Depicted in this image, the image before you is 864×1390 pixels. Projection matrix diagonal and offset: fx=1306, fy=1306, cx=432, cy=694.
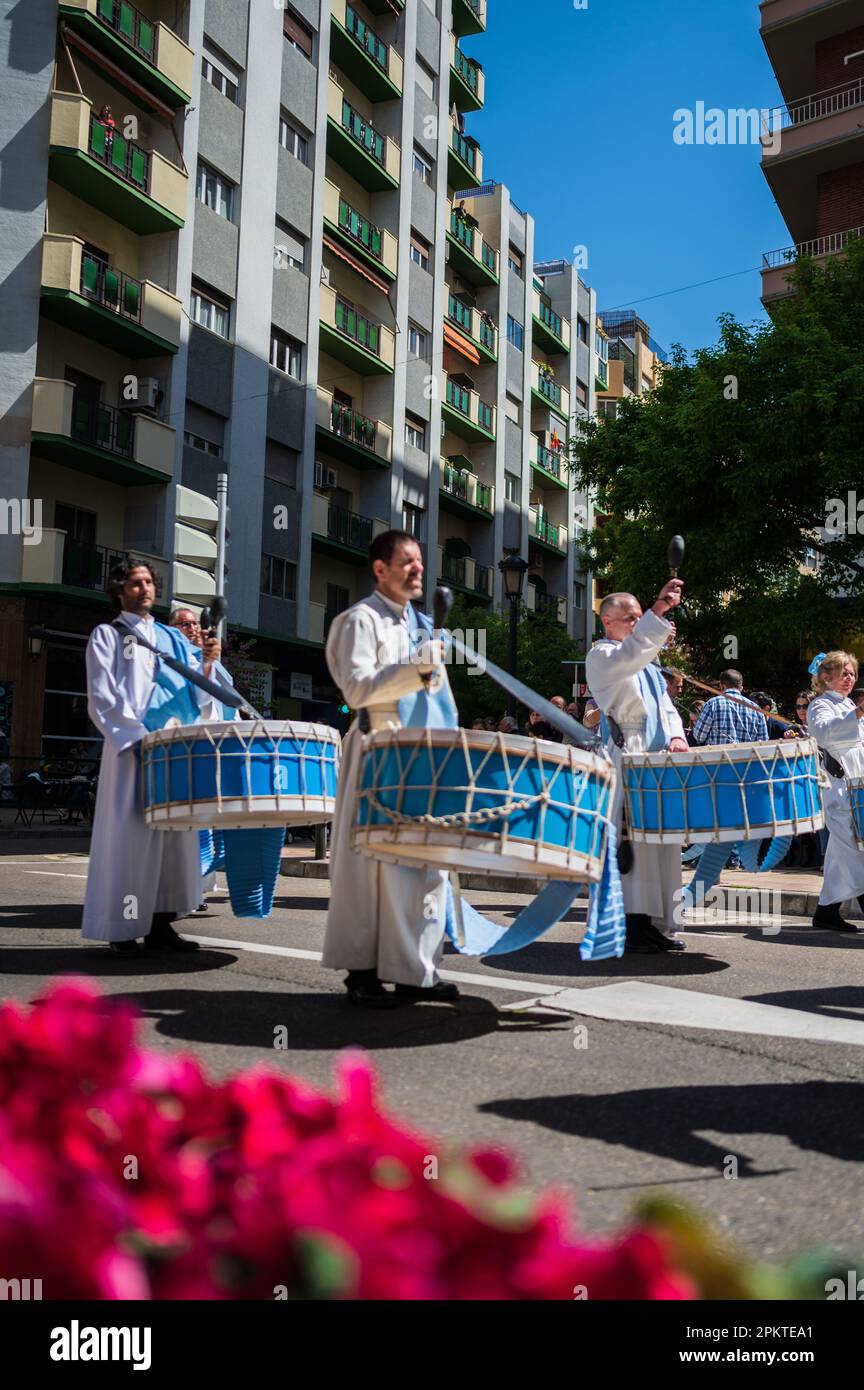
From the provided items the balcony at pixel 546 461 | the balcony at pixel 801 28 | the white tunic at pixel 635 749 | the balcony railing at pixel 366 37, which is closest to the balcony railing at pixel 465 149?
the balcony railing at pixel 366 37

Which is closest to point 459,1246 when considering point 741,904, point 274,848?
point 274,848

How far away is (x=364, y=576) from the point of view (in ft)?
130

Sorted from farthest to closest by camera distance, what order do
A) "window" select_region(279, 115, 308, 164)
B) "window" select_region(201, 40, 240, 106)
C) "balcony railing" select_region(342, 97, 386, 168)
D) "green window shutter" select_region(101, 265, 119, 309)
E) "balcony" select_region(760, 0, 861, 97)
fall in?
"balcony railing" select_region(342, 97, 386, 168)
"balcony" select_region(760, 0, 861, 97)
"window" select_region(279, 115, 308, 164)
"window" select_region(201, 40, 240, 106)
"green window shutter" select_region(101, 265, 119, 309)

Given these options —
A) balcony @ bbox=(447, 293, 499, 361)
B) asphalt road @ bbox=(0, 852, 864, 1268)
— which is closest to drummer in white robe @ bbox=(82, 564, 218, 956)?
asphalt road @ bbox=(0, 852, 864, 1268)

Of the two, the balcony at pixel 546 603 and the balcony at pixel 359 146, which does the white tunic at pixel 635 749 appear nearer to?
the balcony at pixel 359 146

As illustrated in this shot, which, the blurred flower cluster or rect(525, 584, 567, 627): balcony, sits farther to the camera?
rect(525, 584, 567, 627): balcony

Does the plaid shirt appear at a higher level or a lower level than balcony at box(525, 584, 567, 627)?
lower

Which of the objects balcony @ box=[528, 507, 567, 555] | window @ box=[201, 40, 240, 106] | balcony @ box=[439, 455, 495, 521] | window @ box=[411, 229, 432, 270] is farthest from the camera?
balcony @ box=[528, 507, 567, 555]

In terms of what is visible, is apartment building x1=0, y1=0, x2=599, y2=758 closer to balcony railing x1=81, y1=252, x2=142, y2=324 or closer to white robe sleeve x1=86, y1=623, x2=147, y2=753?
balcony railing x1=81, y1=252, x2=142, y2=324

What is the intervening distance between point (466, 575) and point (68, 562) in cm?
2088

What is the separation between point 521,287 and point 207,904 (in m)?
45.6

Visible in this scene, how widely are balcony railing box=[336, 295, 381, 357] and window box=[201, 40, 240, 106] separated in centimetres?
629

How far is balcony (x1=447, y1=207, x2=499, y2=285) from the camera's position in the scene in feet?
147

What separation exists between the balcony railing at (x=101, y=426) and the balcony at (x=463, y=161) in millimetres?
21594
